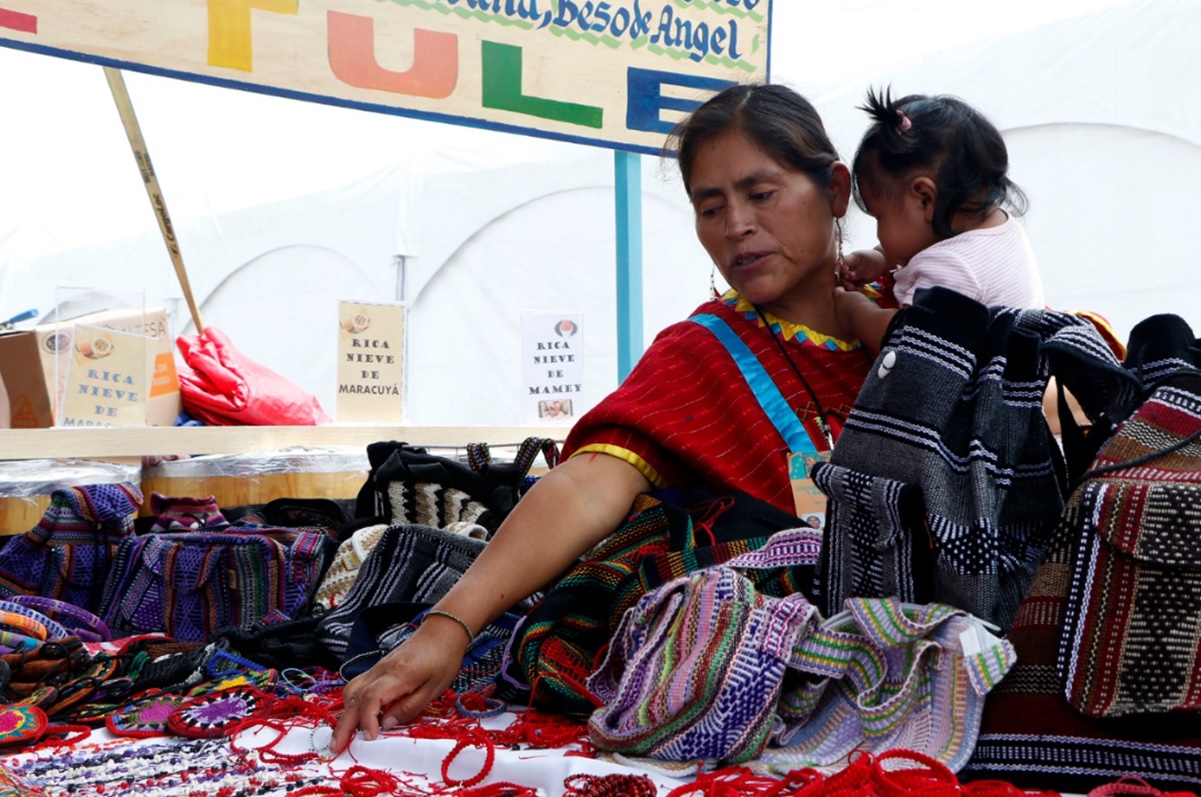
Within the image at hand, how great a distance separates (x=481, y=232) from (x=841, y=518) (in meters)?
6.00

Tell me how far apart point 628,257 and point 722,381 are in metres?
1.74

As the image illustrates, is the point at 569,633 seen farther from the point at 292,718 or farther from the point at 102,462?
the point at 102,462

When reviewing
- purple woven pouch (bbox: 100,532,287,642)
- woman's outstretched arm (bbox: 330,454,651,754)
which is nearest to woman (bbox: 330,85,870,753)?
woman's outstretched arm (bbox: 330,454,651,754)

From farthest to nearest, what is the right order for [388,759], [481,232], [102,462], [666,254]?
[481,232] < [666,254] < [102,462] < [388,759]

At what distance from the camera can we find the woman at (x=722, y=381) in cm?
139

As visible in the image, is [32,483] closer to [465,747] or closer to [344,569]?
[344,569]

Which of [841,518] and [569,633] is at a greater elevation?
[841,518]

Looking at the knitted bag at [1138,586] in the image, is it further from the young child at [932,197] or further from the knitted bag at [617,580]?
the young child at [932,197]

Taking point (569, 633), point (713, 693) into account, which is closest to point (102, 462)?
point (569, 633)

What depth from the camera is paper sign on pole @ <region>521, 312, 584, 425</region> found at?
332 centimetres

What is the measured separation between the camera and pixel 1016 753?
969 millimetres

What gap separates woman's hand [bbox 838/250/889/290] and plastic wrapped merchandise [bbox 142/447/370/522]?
4.03 ft

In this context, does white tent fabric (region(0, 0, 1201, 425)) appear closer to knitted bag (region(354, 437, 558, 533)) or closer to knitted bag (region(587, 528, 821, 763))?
knitted bag (region(354, 437, 558, 533))

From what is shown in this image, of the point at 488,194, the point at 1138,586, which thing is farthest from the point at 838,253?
the point at 488,194
